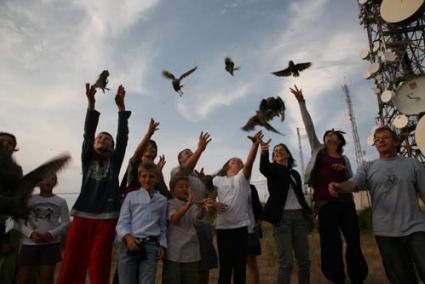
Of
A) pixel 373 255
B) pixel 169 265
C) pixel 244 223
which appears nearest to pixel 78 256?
pixel 169 265

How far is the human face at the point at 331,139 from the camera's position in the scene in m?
5.01

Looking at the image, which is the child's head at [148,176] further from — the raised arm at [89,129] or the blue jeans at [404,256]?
the blue jeans at [404,256]

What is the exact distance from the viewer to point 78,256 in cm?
385

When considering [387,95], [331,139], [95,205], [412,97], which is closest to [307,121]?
[331,139]

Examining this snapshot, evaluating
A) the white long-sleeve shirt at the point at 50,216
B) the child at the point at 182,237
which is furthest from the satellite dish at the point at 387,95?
the white long-sleeve shirt at the point at 50,216

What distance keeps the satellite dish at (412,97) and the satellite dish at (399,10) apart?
3410 millimetres

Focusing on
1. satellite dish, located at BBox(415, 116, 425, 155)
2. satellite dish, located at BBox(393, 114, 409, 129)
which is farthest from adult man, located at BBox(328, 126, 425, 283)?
satellite dish, located at BBox(393, 114, 409, 129)

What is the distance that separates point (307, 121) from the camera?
17.0ft

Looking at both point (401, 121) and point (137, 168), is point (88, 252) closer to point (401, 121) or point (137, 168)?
point (137, 168)

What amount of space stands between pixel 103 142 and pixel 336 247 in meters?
2.98

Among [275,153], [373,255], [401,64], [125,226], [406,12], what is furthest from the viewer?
[401,64]

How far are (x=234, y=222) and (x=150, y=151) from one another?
4.31 ft

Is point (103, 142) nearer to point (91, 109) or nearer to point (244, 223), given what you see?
point (91, 109)

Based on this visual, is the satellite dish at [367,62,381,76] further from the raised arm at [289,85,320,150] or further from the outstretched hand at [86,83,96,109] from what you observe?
the outstretched hand at [86,83,96,109]
